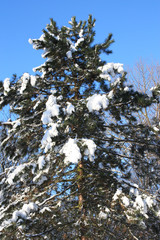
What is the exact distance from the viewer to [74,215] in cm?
505

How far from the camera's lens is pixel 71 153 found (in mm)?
3672

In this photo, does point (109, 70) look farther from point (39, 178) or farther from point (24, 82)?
point (39, 178)

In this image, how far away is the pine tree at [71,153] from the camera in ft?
13.9

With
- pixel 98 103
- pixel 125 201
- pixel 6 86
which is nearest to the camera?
pixel 98 103

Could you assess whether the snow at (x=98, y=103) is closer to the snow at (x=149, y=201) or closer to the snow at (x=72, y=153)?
the snow at (x=72, y=153)

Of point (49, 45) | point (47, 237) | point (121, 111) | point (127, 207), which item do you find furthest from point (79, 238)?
point (49, 45)

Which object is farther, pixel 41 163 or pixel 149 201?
pixel 41 163

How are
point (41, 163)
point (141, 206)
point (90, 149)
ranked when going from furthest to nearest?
point (41, 163)
point (141, 206)
point (90, 149)

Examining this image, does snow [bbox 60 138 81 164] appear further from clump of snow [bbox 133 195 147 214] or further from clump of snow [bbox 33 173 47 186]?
clump of snow [bbox 133 195 147 214]

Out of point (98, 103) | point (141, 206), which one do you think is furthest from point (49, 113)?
point (141, 206)

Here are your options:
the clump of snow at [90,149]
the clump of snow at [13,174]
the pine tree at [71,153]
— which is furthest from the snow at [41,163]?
the clump of snow at [90,149]

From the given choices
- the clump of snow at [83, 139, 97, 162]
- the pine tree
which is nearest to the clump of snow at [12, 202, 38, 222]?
the pine tree

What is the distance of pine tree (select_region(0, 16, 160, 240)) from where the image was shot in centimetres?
424

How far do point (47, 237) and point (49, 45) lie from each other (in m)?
4.94
